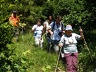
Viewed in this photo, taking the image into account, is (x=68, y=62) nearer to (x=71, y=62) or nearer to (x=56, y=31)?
(x=71, y=62)

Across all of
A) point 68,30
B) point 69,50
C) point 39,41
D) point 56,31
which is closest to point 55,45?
Answer: point 56,31

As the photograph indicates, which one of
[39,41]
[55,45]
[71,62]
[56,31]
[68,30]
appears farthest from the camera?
[39,41]

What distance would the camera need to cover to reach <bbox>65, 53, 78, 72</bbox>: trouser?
1125cm

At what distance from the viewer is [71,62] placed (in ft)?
37.1

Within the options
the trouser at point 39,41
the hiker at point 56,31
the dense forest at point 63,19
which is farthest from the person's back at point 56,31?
the trouser at point 39,41

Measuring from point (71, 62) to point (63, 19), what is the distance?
3902 millimetres

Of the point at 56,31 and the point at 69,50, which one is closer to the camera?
the point at 69,50

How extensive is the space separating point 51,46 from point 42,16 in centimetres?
860

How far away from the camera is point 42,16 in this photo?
22.2 meters

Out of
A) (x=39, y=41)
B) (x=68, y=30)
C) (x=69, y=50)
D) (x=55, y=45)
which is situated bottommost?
(x=39, y=41)

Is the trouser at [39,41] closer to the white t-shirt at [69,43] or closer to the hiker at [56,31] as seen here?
the hiker at [56,31]

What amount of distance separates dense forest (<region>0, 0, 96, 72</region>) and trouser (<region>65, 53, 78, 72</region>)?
1.81 ft

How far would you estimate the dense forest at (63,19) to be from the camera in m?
6.83

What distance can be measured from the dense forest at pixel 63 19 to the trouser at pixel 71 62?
0.55 m
